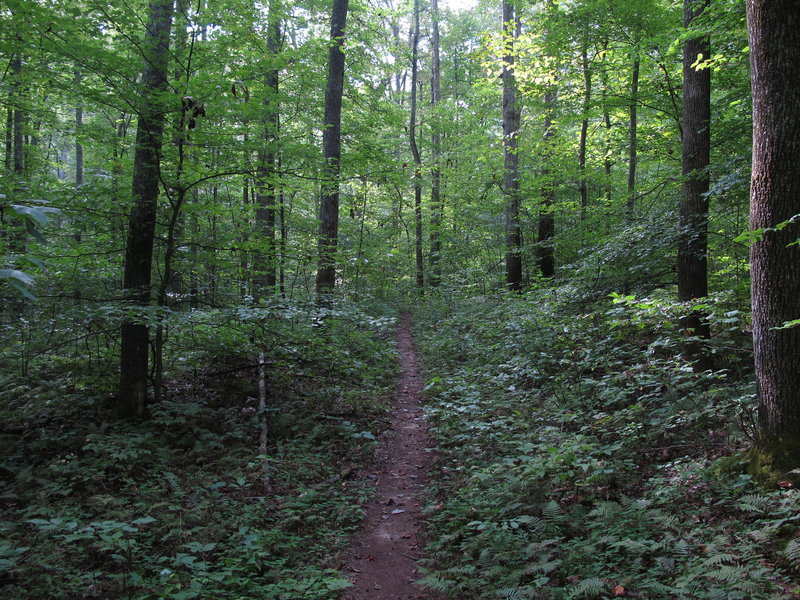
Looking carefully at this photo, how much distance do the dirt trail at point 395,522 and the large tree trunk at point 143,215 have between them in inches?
146

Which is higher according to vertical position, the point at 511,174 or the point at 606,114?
the point at 606,114

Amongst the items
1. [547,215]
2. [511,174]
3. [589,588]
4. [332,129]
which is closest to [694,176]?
[589,588]

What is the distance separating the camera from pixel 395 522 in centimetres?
480

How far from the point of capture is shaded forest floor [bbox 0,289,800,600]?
3.31 metres

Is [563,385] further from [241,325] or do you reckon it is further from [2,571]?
[2,571]

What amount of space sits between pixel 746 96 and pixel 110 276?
10.3 m

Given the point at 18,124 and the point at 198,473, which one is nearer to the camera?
the point at 198,473

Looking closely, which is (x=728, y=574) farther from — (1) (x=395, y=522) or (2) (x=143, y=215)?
(2) (x=143, y=215)

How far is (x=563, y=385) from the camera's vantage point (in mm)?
7172

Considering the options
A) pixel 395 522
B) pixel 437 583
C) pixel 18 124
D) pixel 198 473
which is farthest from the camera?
pixel 18 124

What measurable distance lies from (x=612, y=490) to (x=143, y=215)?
679 cm

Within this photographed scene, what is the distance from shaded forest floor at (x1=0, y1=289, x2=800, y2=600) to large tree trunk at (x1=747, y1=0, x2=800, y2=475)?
0.39 m

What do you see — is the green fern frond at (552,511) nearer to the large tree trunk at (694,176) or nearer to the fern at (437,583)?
the fern at (437,583)

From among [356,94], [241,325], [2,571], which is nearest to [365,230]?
[356,94]
